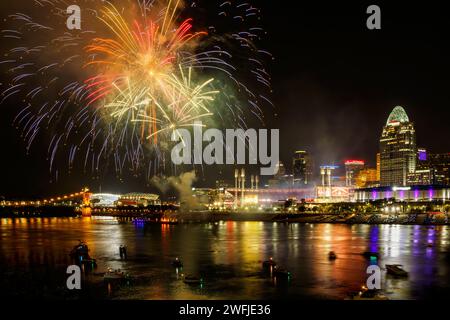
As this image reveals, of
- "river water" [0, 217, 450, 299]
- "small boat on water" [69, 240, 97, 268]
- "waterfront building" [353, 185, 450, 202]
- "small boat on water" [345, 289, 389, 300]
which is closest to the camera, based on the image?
"small boat on water" [345, 289, 389, 300]

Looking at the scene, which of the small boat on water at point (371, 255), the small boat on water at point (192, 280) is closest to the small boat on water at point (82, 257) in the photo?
the small boat on water at point (192, 280)

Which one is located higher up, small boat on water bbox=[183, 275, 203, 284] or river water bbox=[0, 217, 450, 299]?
small boat on water bbox=[183, 275, 203, 284]

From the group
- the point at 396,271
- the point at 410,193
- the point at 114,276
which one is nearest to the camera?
the point at 114,276

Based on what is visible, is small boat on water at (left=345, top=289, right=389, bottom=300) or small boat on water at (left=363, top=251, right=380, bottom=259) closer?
small boat on water at (left=345, top=289, right=389, bottom=300)

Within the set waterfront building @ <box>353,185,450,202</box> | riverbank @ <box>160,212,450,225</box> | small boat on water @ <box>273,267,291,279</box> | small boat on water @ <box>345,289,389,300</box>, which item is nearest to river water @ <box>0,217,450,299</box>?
small boat on water @ <box>273,267,291,279</box>

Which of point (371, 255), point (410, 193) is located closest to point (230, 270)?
point (371, 255)

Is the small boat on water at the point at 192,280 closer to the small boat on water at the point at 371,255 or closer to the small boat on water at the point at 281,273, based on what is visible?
the small boat on water at the point at 281,273

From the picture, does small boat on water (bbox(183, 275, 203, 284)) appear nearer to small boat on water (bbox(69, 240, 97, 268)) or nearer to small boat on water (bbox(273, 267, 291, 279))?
small boat on water (bbox(273, 267, 291, 279))


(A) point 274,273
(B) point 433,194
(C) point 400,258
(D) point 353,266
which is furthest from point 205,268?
(B) point 433,194

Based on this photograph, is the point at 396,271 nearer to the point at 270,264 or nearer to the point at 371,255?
the point at 270,264
